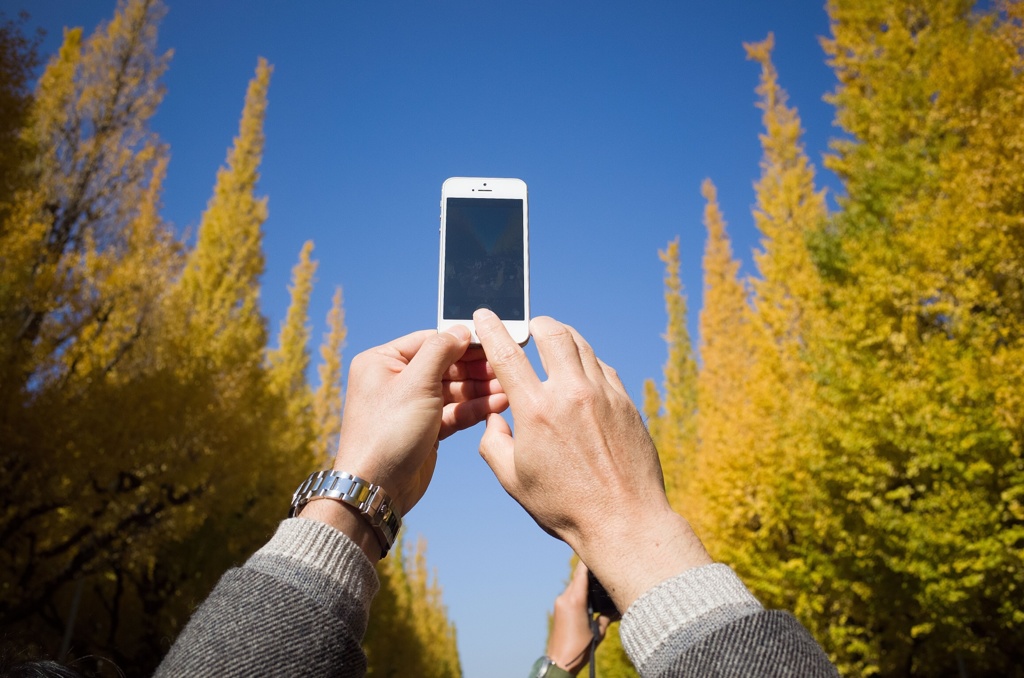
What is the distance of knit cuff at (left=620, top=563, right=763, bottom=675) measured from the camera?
0.85m

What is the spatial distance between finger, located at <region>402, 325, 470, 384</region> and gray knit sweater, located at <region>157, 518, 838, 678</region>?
1.58ft

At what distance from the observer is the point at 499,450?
132cm

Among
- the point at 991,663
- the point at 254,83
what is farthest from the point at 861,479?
the point at 254,83

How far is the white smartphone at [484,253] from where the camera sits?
209 centimetres

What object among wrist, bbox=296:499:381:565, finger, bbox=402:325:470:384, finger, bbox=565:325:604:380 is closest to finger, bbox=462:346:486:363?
finger, bbox=402:325:470:384

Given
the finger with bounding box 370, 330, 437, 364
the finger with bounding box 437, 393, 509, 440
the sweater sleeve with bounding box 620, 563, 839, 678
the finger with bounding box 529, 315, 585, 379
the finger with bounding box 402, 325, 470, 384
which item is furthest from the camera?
the finger with bounding box 437, 393, 509, 440

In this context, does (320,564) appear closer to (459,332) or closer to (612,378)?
(612,378)

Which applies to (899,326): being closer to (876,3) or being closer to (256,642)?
(876,3)

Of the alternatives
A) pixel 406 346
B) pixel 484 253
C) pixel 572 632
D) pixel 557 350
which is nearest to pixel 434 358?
pixel 406 346

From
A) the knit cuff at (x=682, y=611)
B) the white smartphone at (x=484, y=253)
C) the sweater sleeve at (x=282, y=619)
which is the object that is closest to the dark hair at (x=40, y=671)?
the sweater sleeve at (x=282, y=619)

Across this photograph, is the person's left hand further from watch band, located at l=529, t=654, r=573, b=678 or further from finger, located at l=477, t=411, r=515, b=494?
watch band, located at l=529, t=654, r=573, b=678

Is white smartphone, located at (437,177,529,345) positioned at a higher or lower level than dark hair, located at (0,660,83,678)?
higher

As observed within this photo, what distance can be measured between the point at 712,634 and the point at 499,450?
1.87 ft

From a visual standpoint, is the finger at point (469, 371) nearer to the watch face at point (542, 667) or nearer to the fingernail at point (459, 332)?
the fingernail at point (459, 332)
